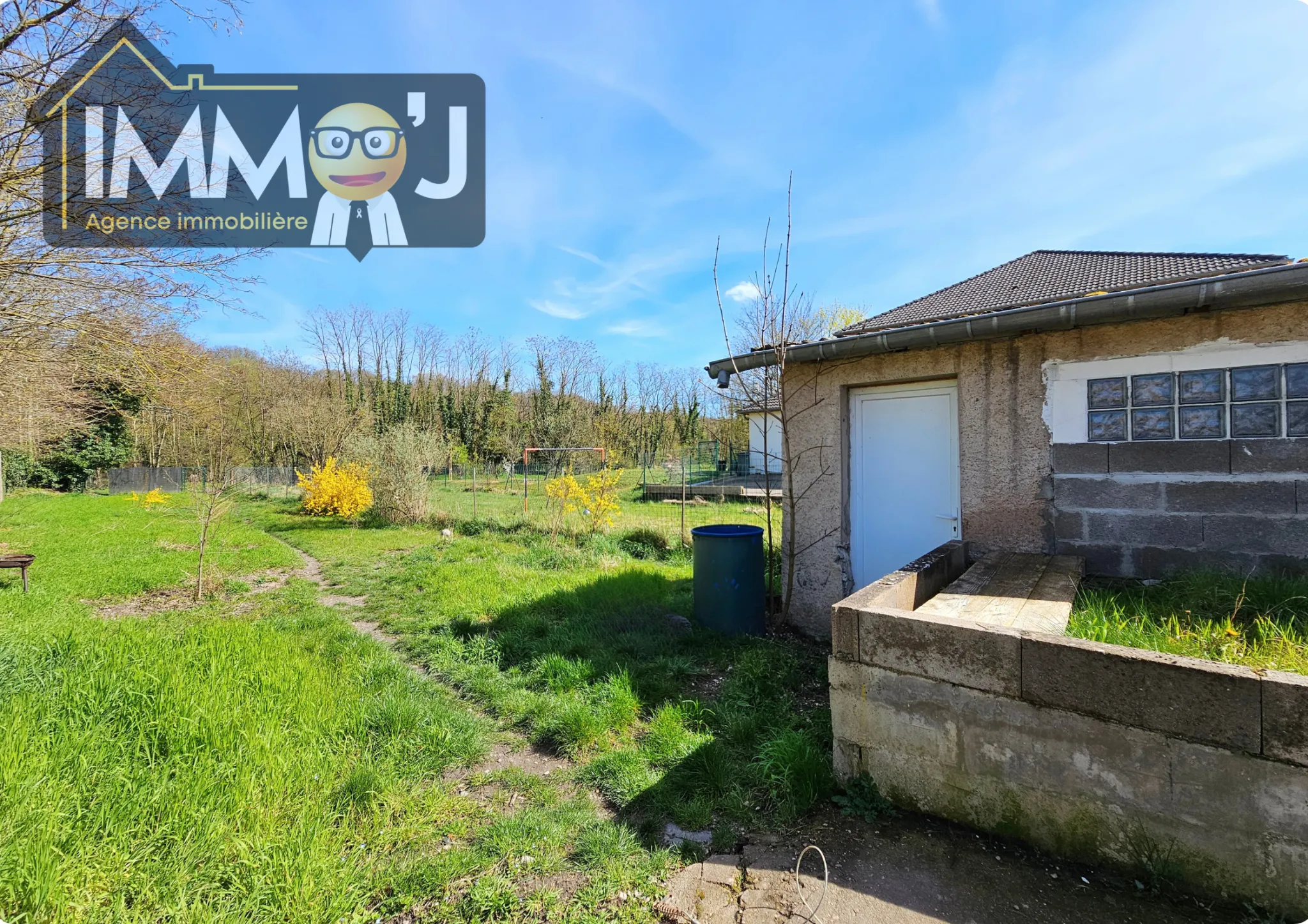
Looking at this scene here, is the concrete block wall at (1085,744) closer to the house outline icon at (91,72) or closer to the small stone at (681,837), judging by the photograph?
the small stone at (681,837)

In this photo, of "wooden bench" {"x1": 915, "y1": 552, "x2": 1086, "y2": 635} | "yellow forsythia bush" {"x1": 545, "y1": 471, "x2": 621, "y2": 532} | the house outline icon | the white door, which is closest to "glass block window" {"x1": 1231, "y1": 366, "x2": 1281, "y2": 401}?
"wooden bench" {"x1": 915, "y1": 552, "x2": 1086, "y2": 635}

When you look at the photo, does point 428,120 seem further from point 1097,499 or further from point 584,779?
point 1097,499

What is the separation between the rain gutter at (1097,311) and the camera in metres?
2.98

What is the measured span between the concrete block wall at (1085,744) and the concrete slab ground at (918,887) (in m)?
0.09

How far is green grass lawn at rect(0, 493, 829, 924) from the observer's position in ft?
6.59

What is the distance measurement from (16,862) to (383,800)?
123 centimetres

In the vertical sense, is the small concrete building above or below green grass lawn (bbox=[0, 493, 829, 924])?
above

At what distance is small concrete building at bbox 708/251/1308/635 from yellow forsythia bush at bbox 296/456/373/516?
1289 cm

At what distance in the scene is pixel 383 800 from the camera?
2.61m

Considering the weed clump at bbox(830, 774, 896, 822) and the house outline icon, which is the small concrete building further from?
the house outline icon

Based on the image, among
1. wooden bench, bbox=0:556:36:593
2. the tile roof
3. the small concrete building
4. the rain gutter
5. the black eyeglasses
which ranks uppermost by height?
the black eyeglasses

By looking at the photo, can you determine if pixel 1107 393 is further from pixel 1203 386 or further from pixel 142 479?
pixel 142 479

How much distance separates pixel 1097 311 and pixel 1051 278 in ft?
9.14

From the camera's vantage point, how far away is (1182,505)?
11.3 ft
